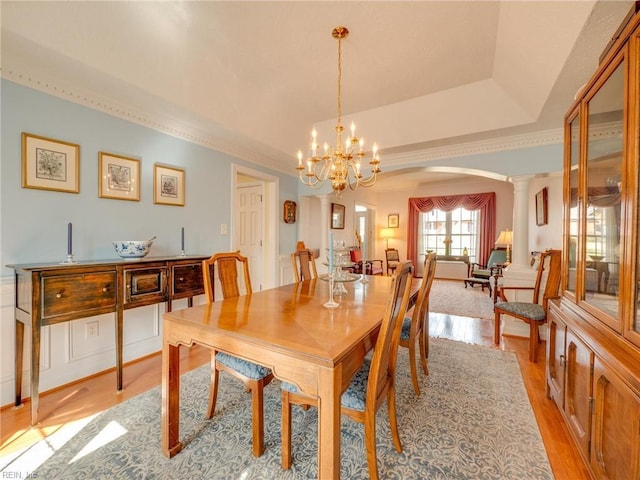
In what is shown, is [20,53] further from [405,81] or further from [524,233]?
[524,233]

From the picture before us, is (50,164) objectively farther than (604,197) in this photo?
Yes

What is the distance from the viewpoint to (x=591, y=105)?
1.41 meters

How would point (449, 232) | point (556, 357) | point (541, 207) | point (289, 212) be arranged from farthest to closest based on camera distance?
point (449, 232)
point (289, 212)
point (541, 207)
point (556, 357)

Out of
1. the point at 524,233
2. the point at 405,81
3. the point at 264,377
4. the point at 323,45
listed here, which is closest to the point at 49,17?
the point at 323,45

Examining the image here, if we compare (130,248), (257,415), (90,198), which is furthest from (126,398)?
(90,198)

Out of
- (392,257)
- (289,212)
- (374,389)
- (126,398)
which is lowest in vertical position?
(126,398)

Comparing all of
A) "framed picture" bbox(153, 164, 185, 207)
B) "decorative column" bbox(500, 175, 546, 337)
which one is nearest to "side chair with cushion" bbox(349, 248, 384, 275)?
"decorative column" bbox(500, 175, 546, 337)

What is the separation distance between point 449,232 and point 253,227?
220 inches

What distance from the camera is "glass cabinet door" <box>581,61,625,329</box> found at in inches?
44.9

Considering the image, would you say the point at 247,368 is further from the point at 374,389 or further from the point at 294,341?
the point at 374,389

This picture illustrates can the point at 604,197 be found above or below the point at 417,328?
above

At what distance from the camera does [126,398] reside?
6.43 feet

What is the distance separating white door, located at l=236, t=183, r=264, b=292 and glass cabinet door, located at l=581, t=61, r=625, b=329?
3.74m

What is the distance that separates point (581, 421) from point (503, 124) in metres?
2.75
